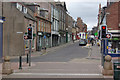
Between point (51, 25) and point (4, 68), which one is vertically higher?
point (51, 25)

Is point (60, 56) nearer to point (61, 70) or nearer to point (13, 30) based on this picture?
point (13, 30)

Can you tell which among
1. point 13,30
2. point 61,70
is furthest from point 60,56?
point 61,70

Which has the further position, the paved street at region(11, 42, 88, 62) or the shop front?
the shop front

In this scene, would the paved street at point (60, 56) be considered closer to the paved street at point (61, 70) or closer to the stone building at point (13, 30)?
the paved street at point (61, 70)

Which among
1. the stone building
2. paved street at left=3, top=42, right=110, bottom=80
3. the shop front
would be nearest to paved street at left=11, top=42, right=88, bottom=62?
paved street at left=3, top=42, right=110, bottom=80

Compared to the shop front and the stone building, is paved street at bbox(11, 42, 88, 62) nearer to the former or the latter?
the shop front

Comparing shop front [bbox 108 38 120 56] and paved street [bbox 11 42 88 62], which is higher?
Answer: shop front [bbox 108 38 120 56]

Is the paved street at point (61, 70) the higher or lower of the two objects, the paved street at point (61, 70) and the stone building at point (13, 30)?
the lower

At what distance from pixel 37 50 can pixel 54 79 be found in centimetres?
2653

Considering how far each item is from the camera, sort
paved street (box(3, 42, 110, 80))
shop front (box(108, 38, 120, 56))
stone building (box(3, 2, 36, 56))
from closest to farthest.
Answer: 1. paved street (box(3, 42, 110, 80))
2. shop front (box(108, 38, 120, 56))
3. stone building (box(3, 2, 36, 56))

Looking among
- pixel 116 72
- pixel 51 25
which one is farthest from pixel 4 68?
pixel 51 25

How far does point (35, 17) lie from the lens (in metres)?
37.3

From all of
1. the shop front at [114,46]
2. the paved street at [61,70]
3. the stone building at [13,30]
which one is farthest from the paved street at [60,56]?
the stone building at [13,30]

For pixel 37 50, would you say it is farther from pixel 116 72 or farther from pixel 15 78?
pixel 116 72
